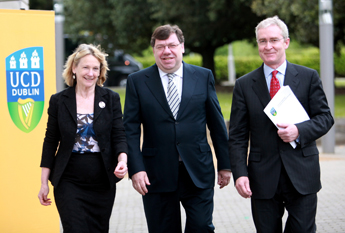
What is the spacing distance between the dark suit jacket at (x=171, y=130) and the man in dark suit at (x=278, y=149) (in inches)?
17.9

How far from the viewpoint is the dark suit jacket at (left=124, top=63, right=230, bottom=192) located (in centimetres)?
415

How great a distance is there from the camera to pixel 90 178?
391 cm

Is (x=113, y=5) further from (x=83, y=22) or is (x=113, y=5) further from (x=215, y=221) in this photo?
(x=215, y=221)

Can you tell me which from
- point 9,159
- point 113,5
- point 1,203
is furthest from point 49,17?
point 113,5

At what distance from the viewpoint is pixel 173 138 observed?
13.6ft

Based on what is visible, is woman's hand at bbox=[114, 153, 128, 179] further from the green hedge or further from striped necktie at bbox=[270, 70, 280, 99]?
the green hedge

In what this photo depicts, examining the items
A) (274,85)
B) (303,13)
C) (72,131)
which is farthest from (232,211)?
(303,13)

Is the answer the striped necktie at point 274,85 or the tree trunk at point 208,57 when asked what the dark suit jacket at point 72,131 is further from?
the tree trunk at point 208,57

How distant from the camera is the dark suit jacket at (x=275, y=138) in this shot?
366cm

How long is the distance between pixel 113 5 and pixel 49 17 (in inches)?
763

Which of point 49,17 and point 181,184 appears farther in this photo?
point 49,17

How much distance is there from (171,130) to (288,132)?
969mm

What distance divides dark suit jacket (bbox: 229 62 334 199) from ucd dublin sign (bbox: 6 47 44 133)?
2.22 metres

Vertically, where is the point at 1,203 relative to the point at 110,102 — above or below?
below
